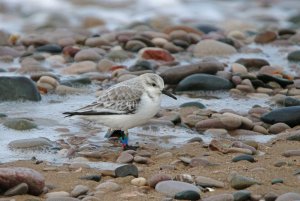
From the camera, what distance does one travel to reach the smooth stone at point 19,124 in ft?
26.7

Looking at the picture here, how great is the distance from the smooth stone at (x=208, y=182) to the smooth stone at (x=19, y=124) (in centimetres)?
261

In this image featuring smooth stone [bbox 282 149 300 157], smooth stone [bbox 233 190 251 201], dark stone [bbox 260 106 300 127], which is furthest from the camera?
dark stone [bbox 260 106 300 127]

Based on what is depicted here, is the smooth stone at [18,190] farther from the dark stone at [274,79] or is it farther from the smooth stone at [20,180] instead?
the dark stone at [274,79]

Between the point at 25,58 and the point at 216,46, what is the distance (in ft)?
9.94

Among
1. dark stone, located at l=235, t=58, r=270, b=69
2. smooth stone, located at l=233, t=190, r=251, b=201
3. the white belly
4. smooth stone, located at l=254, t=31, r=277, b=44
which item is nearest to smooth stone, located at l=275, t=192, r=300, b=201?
smooth stone, located at l=233, t=190, r=251, b=201

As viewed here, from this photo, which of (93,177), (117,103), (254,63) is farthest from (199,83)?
(93,177)

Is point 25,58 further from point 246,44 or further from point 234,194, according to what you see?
point 234,194

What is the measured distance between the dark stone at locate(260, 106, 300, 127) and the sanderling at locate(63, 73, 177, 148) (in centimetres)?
147

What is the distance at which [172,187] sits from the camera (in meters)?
6.02

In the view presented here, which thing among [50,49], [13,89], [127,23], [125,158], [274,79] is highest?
[127,23]

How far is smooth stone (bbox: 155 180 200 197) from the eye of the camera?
5953 millimetres

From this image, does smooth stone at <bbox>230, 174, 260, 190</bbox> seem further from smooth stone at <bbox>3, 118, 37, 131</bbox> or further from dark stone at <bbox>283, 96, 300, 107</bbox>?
dark stone at <bbox>283, 96, 300, 107</bbox>

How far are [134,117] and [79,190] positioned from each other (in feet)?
5.53

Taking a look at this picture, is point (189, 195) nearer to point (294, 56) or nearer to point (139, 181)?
point (139, 181)
